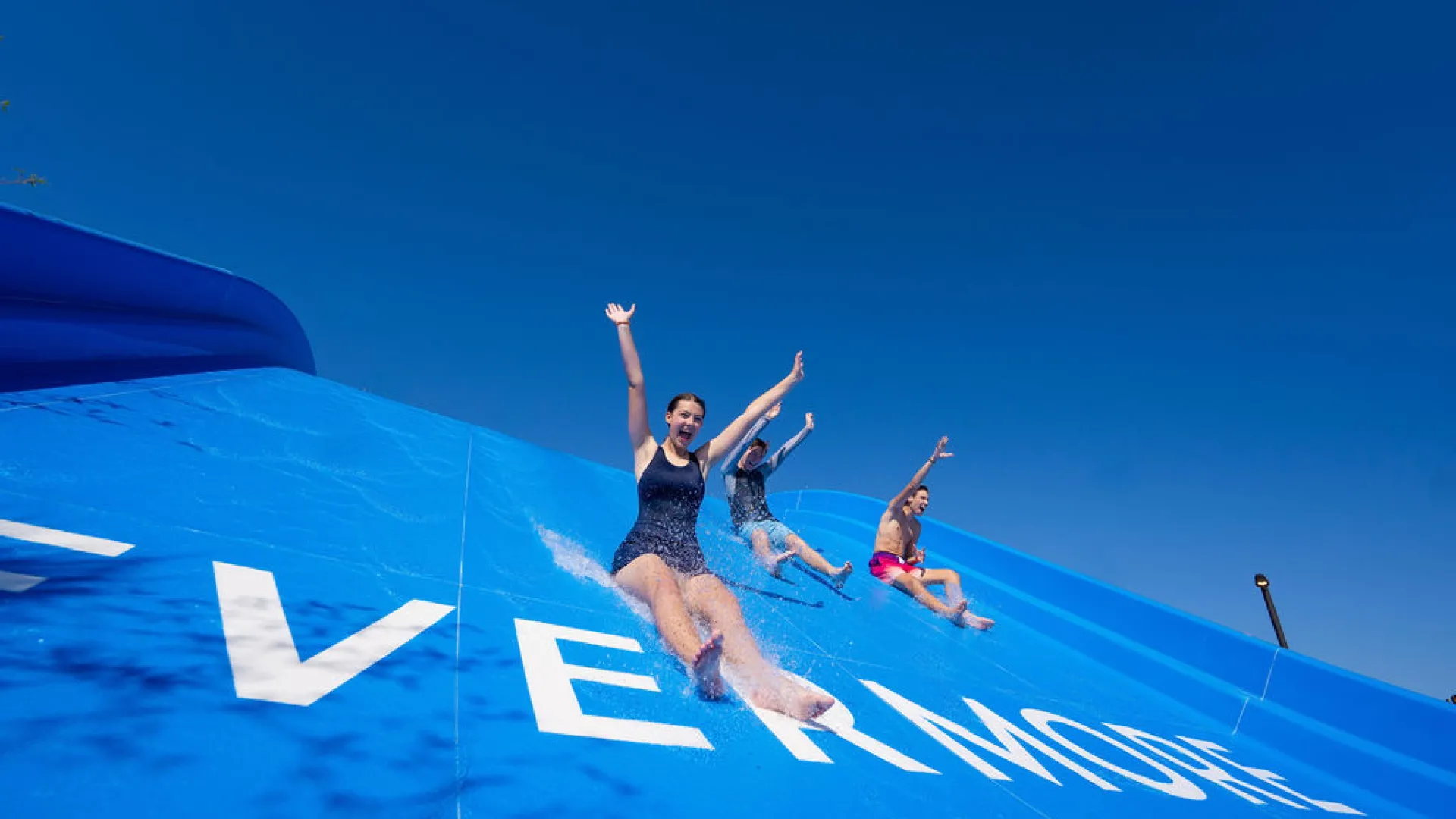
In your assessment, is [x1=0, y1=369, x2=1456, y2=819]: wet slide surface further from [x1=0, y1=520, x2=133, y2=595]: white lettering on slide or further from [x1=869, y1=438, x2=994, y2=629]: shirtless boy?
[x1=869, y1=438, x2=994, y2=629]: shirtless boy

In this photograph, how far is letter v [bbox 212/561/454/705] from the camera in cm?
172

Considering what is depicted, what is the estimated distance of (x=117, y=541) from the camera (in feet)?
7.68

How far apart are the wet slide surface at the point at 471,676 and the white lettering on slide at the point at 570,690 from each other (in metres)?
0.01

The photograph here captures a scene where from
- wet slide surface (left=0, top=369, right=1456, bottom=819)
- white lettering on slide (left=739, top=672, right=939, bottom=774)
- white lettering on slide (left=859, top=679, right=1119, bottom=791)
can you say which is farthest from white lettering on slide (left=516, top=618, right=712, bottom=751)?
white lettering on slide (left=859, top=679, right=1119, bottom=791)

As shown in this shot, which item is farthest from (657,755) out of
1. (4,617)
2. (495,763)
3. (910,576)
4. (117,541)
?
(910,576)

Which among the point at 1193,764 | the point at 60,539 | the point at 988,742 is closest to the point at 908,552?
the point at 1193,764

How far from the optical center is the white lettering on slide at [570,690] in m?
1.95

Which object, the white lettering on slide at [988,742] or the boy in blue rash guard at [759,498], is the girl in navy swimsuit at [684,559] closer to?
the white lettering on slide at [988,742]

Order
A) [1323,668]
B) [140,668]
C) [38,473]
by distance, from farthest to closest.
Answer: [1323,668] → [38,473] → [140,668]

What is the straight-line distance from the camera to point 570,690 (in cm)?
217

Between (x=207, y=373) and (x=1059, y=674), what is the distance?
7400 millimetres

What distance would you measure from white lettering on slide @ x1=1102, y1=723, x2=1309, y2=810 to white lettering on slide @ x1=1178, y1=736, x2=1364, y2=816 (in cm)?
21

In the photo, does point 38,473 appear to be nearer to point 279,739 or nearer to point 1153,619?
Result: point 279,739

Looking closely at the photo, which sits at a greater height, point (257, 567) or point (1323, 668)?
point (1323, 668)
